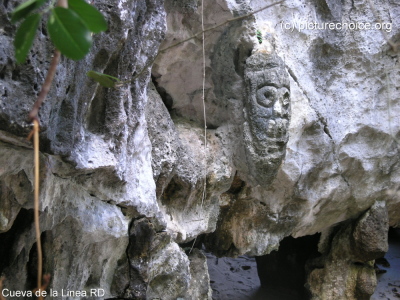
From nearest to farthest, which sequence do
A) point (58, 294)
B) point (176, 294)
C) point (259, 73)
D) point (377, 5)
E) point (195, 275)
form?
point (58, 294), point (176, 294), point (259, 73), point (195, 275), point (377, 5)

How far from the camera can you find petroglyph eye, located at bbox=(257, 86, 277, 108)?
1507mm

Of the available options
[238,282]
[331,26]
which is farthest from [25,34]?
[238,282]

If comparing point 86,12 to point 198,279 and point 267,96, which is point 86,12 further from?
point 198,279

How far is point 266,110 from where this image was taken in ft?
4.97

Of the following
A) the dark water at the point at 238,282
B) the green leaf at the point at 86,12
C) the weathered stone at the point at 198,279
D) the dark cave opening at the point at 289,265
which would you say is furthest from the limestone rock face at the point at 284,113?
the green leaf at the point at 86,12

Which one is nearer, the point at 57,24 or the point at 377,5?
the point at 57,24

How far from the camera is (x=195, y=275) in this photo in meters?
1.69

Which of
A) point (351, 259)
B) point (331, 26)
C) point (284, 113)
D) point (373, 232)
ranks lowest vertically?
point (351, 259)

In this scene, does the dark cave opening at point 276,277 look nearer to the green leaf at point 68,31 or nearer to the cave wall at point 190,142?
the cave wall at point 190,142

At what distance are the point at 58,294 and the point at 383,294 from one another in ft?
6.48

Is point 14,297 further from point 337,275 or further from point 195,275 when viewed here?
point 337,275

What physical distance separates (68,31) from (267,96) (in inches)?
44.9

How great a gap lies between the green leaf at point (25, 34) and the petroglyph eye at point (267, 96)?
1130 millimetres

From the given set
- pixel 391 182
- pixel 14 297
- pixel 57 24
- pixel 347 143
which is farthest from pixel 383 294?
pixel 57 24
